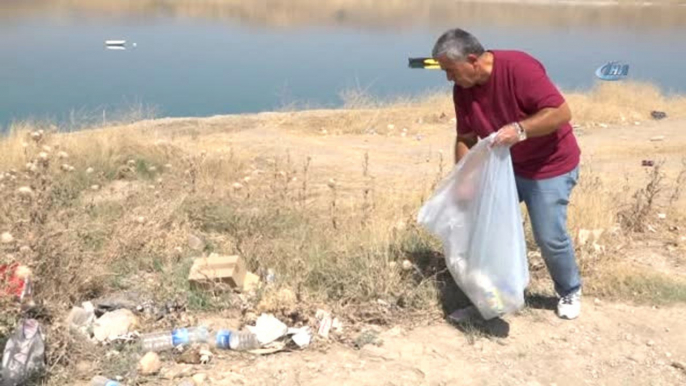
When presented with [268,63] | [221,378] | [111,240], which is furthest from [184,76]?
[221,378]

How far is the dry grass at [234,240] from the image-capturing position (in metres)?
3.43

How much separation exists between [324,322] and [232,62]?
1910cm

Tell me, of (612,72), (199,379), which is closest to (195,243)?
(199,379)

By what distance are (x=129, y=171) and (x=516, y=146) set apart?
12.1 feet

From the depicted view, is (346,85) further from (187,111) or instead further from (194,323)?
(194,323)

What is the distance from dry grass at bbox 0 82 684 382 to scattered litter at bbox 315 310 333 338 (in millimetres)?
105

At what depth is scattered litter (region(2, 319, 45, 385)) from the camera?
2.81m

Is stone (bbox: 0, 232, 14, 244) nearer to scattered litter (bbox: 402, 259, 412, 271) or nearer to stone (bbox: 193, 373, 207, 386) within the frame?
stone (bbox: 193, 373, 207, 386)

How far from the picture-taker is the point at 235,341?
3.32m

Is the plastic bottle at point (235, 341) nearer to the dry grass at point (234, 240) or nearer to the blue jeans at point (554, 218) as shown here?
the dry grass at point (234, 240)

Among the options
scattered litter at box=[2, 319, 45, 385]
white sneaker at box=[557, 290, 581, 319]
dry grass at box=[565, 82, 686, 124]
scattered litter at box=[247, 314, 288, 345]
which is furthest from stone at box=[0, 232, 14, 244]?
dry grass at box=[565, 82, 686, 124]

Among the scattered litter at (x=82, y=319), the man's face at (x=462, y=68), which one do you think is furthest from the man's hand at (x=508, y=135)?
the scattered litter at (x=82, y=319)

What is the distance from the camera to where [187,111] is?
50.4ft

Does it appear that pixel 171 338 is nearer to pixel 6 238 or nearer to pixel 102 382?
pixel 102 382
